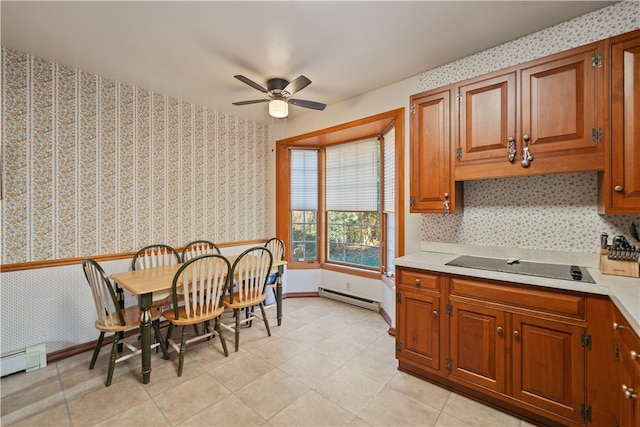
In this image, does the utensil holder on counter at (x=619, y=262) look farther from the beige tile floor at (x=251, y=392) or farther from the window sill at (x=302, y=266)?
the window sill at (x=302, y=266)

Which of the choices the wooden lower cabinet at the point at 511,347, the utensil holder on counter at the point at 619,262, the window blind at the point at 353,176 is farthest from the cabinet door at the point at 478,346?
the window blind at the point at 353,176

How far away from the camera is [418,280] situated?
86.7 inches

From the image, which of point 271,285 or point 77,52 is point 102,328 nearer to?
point 271,285

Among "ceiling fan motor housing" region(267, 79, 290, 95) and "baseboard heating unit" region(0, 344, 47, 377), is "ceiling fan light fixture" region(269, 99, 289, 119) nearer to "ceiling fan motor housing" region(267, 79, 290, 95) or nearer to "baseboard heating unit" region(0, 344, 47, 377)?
"ceiling fan motor housing" region(267, 79, 290, 95)

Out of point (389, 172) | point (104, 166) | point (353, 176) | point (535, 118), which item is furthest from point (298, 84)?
point (104, 166)

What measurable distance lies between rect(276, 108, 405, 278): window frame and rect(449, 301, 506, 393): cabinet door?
Result: 3.47ft

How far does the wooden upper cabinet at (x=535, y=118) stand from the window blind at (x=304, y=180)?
2.51m

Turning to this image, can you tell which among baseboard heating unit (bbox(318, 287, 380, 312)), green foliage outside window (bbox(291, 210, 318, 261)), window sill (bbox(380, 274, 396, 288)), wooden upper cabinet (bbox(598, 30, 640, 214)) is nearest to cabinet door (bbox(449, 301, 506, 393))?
wooden upper cabinet (bbox(598, 30, 640, 214))

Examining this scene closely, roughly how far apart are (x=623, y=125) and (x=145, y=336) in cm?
354

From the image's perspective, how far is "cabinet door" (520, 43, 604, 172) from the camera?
5.74 ft

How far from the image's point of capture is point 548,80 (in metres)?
1.89

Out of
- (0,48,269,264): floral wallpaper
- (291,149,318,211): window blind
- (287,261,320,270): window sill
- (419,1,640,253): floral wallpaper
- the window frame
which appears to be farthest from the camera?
(291,149,318,211): window blind

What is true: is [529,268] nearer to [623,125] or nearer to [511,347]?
[511,347]

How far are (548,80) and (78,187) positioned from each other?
160 inches
